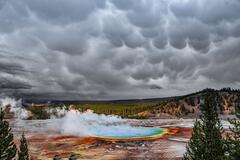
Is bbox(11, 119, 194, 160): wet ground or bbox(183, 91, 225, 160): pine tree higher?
bbox(183, 91, 225, 160): pine tree

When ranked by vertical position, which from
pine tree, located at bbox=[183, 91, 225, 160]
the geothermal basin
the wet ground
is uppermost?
pine tree, located at bbox=[183, 91, 225, 160]

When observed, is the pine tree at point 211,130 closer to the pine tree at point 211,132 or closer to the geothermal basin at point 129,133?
the pine tree at point 211,132

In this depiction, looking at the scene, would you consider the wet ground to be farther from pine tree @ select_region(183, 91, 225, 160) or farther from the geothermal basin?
pine tree @ select_region(183, 91, 225, 160)

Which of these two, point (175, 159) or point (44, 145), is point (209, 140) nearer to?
point (175, 159)

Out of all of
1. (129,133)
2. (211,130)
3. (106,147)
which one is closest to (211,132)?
(211,130)

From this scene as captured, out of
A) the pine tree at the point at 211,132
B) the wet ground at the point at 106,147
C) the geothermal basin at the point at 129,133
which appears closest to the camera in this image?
the pine tree at the point at 211,132

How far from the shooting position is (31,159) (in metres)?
65.4

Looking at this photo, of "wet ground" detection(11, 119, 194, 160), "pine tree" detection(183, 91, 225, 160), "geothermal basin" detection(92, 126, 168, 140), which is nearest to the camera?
"pine tree" detection(183, 91, 225, 160)

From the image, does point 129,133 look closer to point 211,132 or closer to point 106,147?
point 106,147

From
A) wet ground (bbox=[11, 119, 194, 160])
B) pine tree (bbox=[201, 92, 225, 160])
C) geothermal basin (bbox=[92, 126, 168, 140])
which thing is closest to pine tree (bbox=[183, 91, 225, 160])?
pine tree (bbox=[201, 92, 225, 160])

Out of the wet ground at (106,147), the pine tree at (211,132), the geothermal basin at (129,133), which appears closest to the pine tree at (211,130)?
the pine tree at (211,132)

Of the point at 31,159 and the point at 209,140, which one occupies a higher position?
the point at 209,140

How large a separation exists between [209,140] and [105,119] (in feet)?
372

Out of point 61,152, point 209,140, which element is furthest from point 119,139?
point 209,140
